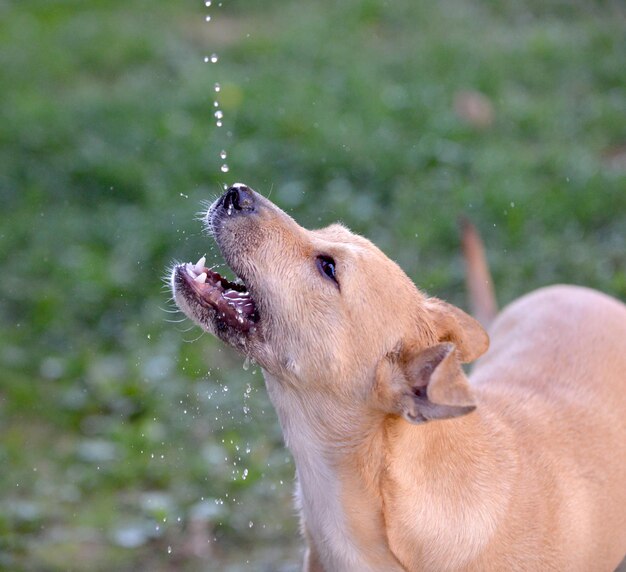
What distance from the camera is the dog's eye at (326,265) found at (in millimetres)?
3531

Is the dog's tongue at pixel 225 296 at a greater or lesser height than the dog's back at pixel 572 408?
greater

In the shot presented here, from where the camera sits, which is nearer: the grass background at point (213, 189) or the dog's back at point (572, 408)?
the dog's back at point (572, 408)

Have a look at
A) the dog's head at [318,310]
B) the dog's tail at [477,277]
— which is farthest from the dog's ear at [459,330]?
the dog's tail at [477,277]

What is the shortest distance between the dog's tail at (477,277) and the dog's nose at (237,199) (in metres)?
1.72

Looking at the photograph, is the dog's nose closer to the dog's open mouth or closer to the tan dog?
the tan dog

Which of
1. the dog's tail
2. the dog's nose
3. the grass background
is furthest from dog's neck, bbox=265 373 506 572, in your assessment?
the dog's tail

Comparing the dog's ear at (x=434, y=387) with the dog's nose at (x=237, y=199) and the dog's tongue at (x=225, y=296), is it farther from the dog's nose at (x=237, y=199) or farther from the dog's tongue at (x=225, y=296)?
the dog's nose at (x=237, y=199)

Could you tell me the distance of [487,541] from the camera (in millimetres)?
3438

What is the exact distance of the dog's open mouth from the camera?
361 centimetres

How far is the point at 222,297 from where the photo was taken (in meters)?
3.67

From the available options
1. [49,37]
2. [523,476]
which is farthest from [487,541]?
[49,37]

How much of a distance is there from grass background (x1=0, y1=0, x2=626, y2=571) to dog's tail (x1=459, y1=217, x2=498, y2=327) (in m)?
0.98

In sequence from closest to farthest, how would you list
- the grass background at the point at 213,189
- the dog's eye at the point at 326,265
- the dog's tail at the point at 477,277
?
the dog's eye at the point at 326,265 < the grass background at the point at 213,189 < the dog's tail at the point at 477,277

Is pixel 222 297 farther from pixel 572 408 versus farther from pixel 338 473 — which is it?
pixel 572 408
